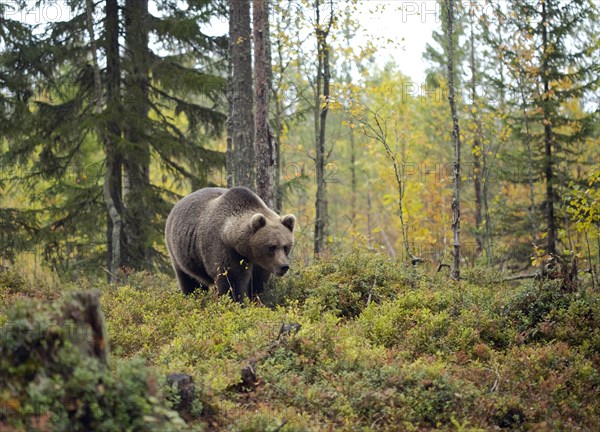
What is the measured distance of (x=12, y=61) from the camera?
17469 mm

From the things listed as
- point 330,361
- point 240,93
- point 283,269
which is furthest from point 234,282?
point 240,93

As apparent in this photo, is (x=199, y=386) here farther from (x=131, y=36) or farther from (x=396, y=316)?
(x=131, y=36)

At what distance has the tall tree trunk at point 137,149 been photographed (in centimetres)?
1800

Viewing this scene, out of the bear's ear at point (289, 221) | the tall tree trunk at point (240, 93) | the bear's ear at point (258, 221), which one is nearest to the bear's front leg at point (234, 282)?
the bear's ear at point (258, 221)

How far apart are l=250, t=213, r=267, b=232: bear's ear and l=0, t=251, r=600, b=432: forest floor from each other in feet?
3.85

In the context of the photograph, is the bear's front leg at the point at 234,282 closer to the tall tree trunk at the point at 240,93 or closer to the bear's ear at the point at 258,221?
Answer: the bear's ear at the point at 258,221

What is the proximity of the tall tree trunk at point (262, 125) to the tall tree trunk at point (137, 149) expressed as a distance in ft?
19.2

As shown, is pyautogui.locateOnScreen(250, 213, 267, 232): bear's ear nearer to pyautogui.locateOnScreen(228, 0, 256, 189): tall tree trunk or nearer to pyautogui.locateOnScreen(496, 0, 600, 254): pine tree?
pyautogui.locateOnScreen(228, 0, 256, 189): tall tree trunk

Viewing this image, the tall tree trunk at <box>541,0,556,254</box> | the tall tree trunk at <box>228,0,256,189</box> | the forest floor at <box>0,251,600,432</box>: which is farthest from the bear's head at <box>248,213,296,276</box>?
the tall tree trunk at <box>541,0,556,254</box>

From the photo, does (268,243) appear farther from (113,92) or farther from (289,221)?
(113,92)

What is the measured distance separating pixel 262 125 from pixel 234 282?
348 cm

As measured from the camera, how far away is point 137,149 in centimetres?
1786

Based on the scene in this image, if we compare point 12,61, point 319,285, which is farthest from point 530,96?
point 12,61

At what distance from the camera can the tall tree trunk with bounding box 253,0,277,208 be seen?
12867mm
